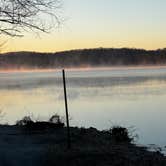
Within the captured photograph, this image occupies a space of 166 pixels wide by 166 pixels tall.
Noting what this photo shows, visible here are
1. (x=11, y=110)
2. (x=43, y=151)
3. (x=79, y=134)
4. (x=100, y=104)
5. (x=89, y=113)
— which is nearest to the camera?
(x=43, y=151)

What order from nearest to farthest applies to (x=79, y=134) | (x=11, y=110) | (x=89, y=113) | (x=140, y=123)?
(x=79, y=134) → (x=140, y=123) → (x=89, y=113) → (x=11, y=110)

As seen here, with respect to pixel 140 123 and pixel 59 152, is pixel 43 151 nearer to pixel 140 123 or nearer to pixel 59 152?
pixel 59 152

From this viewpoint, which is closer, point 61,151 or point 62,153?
point 62,153

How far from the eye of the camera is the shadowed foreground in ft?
28.4

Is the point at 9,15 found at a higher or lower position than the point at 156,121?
higher

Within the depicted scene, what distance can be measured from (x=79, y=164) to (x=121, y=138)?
440 centimetres

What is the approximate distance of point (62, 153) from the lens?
8977 millimetres

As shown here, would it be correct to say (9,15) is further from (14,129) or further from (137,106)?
(137,106)

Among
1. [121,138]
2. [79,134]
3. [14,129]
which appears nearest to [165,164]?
[79,134]

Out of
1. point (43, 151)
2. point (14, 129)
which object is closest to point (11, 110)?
point (14, 129)

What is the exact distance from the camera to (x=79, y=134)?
1156 cm

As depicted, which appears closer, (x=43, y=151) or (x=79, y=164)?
(x=79, y=164)

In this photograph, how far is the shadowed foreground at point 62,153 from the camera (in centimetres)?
866

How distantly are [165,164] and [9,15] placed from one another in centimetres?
514
